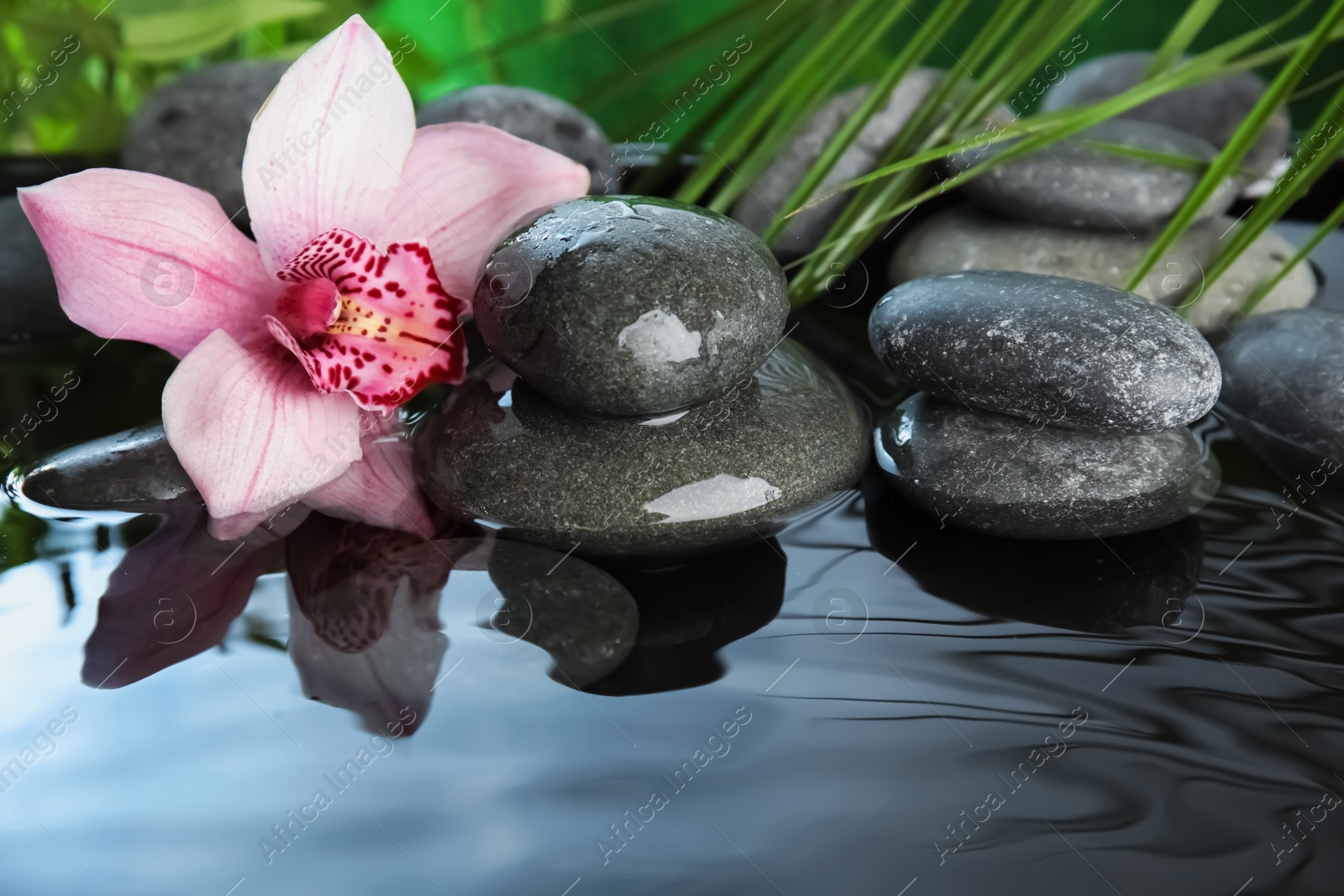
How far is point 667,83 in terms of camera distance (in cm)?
137

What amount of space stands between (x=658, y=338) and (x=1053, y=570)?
0.20m

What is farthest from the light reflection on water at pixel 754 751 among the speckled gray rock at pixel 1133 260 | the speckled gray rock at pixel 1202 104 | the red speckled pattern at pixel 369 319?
the speckled gray rock at pixel 1202 104

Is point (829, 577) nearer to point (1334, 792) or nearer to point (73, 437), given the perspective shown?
point (1334, 792)

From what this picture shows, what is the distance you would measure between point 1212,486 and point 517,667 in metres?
0.35

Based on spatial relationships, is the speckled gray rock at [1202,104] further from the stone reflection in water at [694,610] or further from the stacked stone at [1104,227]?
the stone reflection in water at [694,610]

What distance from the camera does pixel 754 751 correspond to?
0.35 meters

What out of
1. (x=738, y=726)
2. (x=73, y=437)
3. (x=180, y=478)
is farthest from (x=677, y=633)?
(x=73, y=437)

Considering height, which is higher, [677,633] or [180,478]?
[677,633]

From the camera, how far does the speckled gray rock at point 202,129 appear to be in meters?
0.76

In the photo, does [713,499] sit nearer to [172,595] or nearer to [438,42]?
[172,595]

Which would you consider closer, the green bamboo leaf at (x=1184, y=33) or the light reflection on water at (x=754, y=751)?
the light reflection on water at (x=754, y=751)

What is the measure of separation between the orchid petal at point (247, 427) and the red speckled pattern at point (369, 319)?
16mm

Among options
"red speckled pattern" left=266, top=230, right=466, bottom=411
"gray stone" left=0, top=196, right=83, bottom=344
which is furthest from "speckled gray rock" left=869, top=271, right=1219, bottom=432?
"gray stone" left=0, top=196, right=83, bottom=344

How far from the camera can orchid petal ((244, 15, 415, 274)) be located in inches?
17.7
